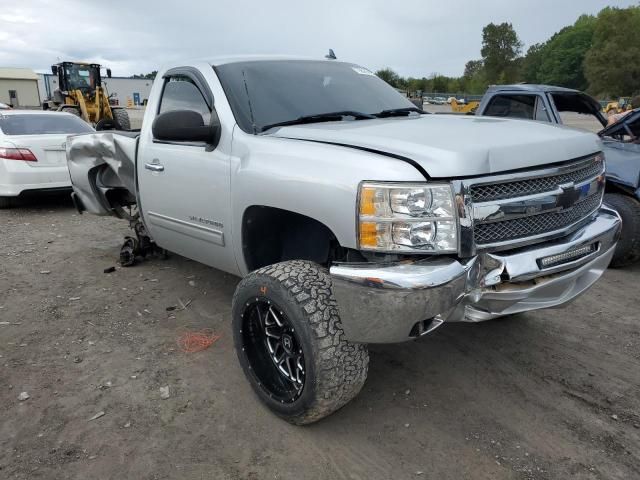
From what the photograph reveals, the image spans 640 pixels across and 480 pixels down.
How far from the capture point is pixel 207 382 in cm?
323

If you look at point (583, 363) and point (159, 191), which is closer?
point (583, 363)

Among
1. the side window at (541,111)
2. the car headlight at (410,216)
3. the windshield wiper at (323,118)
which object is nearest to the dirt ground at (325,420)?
the car headlight at (410,216)

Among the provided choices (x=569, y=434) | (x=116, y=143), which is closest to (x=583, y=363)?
(x=569, y=434)

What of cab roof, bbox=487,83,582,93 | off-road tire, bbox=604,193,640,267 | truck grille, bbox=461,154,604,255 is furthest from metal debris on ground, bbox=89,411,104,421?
cab roof, bbox=487,83,582,93

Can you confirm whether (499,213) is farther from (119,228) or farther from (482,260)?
(119,228)

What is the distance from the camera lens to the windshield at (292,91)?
10.7 ft

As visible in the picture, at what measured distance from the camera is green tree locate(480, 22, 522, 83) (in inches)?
4134

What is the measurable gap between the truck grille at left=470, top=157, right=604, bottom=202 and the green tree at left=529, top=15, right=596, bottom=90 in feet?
371

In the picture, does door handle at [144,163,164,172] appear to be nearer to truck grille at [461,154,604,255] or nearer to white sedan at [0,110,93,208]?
truck grille at [461,154,604,255]

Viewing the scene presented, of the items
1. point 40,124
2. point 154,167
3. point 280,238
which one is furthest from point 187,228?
point 40,124

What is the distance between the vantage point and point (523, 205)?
2.50 metres

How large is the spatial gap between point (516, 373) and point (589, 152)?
141cm

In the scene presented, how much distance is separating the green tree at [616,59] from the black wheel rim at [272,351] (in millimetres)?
89096

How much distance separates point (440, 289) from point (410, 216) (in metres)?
0.34
